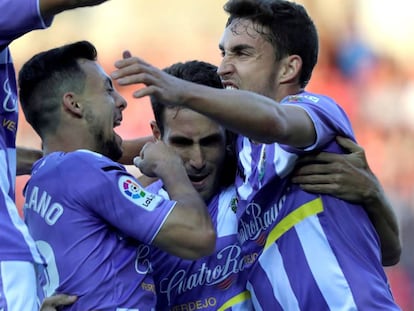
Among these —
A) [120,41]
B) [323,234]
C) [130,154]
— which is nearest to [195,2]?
[120,41]

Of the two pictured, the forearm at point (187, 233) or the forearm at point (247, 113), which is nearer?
the forearm at point (247, 113)

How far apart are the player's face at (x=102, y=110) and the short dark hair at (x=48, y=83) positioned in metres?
0.04

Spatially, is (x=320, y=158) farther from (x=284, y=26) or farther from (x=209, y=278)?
(x=209, y=278)

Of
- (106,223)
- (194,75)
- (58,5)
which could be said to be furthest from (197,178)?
(58,5)

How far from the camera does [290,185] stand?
3234mm

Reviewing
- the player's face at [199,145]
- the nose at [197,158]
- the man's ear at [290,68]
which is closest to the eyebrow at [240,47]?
the man's ear at [290,68]

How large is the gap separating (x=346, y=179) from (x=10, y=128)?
1225 mm

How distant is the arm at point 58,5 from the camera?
278 cm

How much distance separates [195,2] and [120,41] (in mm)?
842

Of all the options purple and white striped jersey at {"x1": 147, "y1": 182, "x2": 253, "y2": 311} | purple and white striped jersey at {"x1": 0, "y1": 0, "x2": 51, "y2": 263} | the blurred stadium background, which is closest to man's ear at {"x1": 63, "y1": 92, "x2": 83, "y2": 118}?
purple and white striped jersey at {"x1": 0, "y1": 0, "x2": 51, "y2": 263}

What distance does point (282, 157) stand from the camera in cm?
319

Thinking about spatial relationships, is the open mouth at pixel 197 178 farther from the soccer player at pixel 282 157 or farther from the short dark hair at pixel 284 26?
the short dark hair at pixel 284 26

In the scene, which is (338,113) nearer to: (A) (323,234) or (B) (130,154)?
(A) (323,234)

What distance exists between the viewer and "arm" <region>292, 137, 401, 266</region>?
314 centimetres
